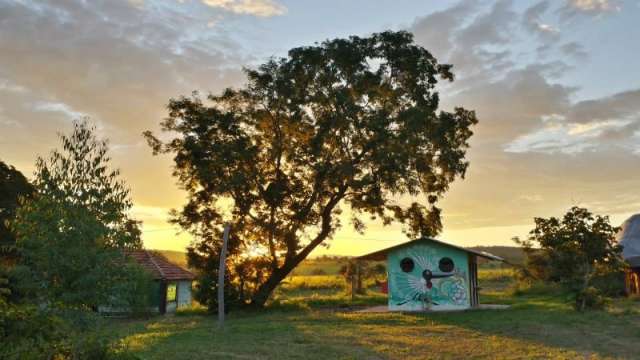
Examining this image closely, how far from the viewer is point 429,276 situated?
33.3m

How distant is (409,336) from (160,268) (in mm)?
22811

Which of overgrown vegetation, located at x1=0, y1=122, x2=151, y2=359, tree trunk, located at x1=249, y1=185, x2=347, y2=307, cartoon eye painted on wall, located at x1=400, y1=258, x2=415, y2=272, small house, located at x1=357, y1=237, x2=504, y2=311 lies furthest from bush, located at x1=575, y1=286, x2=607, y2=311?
overgrown vegetation, located at x1=0, y1=122, x2=151, y2=359

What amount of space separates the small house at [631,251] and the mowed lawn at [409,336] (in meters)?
12.2

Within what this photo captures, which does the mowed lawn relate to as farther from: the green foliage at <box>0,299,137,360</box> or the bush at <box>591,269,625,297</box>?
the bush at <box>591,269,625,297</box>

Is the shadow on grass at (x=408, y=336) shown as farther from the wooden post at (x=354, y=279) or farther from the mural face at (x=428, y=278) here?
the wooden post at (x=354, y=279)

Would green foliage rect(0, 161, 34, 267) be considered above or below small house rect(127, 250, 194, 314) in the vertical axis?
above

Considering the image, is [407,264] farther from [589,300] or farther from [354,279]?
[354,279]

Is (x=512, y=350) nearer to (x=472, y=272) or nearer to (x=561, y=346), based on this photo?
(x=561, y=346)

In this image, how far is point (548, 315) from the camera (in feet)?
88.2

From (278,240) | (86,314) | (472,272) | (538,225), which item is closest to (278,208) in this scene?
(278,240)

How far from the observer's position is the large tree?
32906 mm

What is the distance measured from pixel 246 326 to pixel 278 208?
1094 centimetres

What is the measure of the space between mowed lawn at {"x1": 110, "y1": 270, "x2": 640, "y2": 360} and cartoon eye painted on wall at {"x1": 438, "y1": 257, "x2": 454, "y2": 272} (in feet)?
11.2

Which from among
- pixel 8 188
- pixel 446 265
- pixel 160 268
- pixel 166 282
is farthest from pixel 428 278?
pixel 8 188
